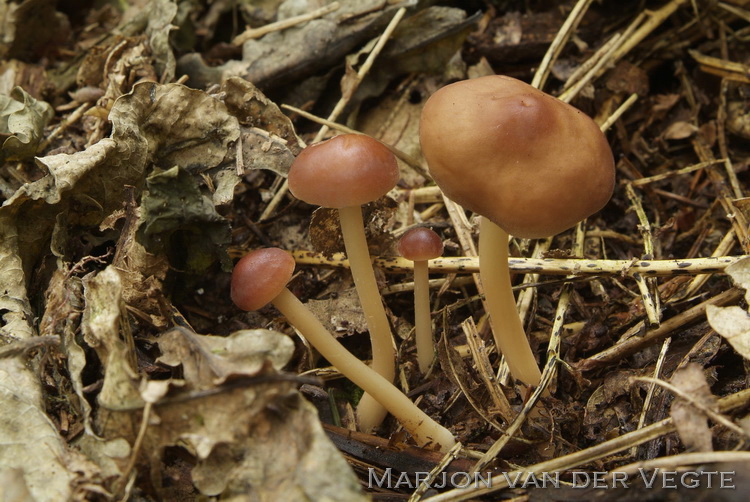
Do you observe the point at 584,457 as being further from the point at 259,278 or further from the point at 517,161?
the point at 259,278

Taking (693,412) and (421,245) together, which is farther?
(421,245)

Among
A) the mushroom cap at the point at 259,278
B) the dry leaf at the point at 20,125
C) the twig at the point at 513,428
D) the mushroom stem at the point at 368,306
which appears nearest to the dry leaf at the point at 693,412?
the twig at the point at 513,428

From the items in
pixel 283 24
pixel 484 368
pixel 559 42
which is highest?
pixel 283 24

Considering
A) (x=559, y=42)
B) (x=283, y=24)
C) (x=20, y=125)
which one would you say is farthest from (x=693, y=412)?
(x=20, y=125)

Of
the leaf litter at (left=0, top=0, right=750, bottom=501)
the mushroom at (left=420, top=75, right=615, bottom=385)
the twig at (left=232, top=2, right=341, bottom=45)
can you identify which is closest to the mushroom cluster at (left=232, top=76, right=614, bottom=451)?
the mushroom at (left=420, top=75, right=615, bottom=385)

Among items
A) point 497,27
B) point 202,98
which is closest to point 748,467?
point 202,98

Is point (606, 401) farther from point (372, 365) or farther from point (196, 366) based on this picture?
point (196, 366)
